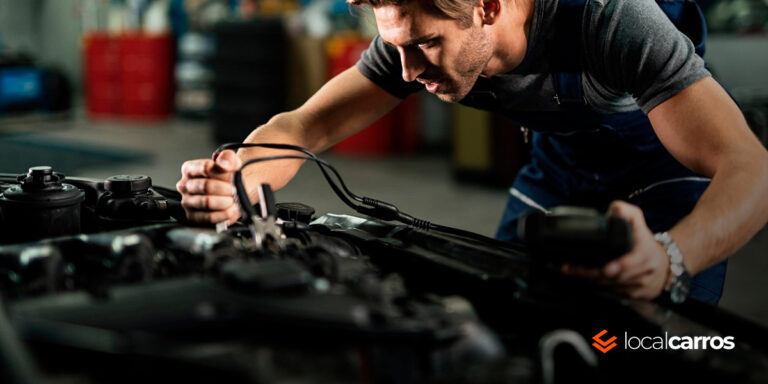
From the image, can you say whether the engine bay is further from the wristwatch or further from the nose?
the nose

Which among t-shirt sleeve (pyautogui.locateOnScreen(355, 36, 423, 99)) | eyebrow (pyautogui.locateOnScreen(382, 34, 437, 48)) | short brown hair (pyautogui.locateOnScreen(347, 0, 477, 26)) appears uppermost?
short brown hair (pyautogui.locateOnScreen(347, 0, 477, 26))

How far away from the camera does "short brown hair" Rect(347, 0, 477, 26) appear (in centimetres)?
102

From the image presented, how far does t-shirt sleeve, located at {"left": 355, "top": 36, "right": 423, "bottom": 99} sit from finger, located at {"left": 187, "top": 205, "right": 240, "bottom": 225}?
0.47m

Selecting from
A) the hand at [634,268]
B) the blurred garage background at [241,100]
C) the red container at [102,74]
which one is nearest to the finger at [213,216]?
the hand at [634,268]

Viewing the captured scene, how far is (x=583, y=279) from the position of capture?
70 centimetres

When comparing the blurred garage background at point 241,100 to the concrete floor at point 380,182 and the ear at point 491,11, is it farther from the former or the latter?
the ear at point 491,11

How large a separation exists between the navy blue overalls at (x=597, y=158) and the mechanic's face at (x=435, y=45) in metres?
0.13

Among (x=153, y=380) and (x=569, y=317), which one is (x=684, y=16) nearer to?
(x=569, y=317)

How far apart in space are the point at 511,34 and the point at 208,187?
1.74 feet

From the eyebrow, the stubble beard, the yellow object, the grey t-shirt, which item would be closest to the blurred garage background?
the yellow object

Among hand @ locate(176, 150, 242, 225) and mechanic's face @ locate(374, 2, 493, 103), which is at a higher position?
mechanic's face @ locate(374, 2, 493, 103)

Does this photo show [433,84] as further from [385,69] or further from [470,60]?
[385,69]

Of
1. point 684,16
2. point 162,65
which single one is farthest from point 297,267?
point 162,65

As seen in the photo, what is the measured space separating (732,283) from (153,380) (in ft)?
8.49
